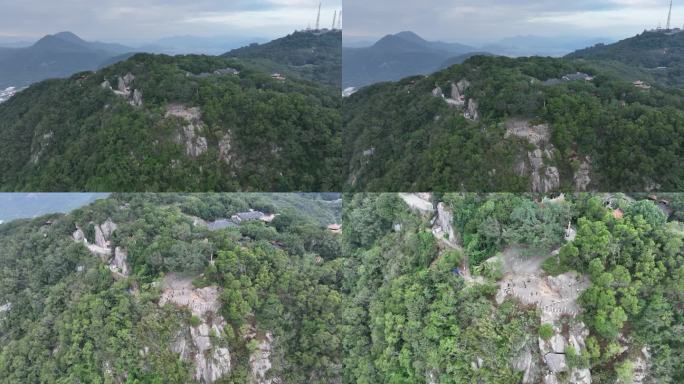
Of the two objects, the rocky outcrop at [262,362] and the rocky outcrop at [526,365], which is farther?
the rocky outcrop at [262,362]

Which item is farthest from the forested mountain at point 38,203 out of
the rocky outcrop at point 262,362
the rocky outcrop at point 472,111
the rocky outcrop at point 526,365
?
the rocky outcrop at point 526,365

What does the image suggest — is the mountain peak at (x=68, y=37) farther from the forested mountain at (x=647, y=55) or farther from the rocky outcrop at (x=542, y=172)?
the forested mountain at (x=647, y=55)

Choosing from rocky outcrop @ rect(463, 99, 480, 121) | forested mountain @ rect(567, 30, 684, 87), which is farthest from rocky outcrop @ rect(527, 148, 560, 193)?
forested mountain @ rect(567, 30, 684, 87)

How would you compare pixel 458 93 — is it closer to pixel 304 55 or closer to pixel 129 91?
pixel 304 55

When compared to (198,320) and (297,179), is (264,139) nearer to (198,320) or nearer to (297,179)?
(297,179)

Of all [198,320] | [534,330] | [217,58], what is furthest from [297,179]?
[534,330]
